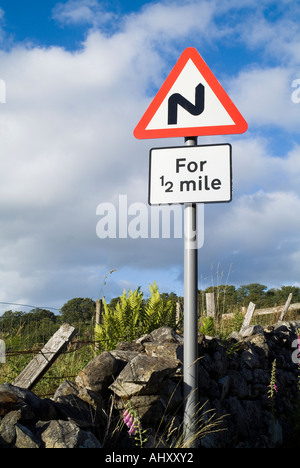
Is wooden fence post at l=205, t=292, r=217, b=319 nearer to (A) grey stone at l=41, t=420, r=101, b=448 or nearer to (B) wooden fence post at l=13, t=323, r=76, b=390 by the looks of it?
(B) wooden fence post at l=13, t=323, r=76, b=390

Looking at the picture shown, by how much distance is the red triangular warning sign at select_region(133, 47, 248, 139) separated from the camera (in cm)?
356

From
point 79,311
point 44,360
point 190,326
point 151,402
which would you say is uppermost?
point 79,311

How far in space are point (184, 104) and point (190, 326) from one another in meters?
1.74

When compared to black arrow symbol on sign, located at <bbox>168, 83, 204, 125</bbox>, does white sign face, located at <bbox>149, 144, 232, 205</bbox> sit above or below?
below

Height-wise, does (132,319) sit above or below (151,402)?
above

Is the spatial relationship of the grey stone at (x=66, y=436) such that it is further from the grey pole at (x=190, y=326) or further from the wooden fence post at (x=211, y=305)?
the wooden fence post at (x=211, y=305)

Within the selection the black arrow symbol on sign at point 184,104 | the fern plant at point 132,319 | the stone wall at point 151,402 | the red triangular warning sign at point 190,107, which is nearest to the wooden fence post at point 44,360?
the stone wall at point 151,402

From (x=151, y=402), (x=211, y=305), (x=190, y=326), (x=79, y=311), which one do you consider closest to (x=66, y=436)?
(x=151, y=402)

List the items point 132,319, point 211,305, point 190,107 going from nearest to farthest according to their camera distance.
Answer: point 190,107
point 132,319
point 211,305

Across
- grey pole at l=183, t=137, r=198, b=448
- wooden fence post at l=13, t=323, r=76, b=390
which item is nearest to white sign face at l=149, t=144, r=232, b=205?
grey pole at l=183, t=137, r=198, b=448

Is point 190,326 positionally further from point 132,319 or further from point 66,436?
point 132,319

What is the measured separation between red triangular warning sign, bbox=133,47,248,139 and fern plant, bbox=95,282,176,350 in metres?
2.64

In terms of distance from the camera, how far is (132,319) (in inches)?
221
